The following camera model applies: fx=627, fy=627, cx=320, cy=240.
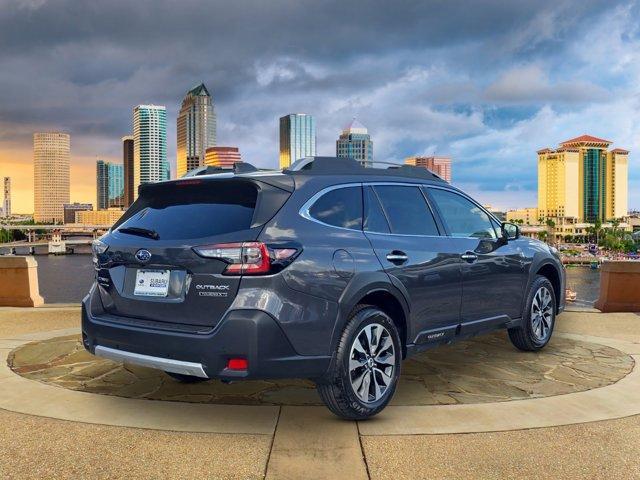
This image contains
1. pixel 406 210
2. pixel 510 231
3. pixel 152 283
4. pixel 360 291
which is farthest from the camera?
pixel 510 231

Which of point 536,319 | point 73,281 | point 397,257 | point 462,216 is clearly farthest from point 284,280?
point 73,281

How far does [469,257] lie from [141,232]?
2786mm

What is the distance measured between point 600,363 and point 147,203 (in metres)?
4.67

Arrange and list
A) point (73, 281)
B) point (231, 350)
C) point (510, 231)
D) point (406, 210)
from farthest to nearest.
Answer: point (73, 281), point (510, 231), point (406, 210), point (231, 350)

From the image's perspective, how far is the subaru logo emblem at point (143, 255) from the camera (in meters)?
4.12

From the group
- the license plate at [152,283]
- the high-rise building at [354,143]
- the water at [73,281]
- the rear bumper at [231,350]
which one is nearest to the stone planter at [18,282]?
the license plate at [152,283]

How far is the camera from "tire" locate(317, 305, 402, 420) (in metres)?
4.13

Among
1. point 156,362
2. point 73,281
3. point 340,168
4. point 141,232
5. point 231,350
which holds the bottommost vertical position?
point 73,281

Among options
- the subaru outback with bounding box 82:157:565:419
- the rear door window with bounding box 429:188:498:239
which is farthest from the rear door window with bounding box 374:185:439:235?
the rear door window with bounding box 429:188:498:239

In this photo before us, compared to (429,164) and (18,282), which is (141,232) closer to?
(18,282)

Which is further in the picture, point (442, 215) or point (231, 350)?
point (442, 215)

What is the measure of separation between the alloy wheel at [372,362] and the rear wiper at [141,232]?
152 centimetres

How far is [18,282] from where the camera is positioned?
1034 cm

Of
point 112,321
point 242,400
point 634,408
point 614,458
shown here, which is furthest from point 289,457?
point 634,408
